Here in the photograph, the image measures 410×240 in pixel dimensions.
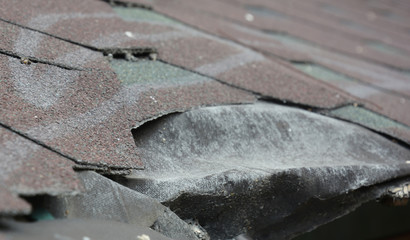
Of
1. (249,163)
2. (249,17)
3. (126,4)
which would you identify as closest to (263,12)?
(249,17)

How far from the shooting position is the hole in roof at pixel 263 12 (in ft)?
11.3

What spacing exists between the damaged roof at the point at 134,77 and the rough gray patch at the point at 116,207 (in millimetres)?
42

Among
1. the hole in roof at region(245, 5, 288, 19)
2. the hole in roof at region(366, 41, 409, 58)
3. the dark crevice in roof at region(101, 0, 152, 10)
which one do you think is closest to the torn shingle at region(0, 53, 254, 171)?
the dark crevice in roof at region(101, 0, 152, 10)

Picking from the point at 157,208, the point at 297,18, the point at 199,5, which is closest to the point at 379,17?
the point at 297,18

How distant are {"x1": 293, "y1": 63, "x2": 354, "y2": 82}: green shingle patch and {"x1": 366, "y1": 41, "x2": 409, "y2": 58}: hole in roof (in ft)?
3.87

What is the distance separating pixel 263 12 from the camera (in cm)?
354

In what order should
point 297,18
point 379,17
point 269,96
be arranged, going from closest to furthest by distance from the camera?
1. point 269,96
2. point 297,18
3. point 379,17

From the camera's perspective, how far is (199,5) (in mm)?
3109

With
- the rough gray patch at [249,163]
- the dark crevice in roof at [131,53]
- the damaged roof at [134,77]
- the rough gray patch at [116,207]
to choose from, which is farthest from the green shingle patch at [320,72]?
the rough gray patch at [116,207]

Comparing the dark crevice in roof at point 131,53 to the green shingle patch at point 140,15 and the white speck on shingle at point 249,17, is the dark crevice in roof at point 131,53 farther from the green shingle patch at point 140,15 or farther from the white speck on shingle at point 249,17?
the white speck on shingle at point 249,17

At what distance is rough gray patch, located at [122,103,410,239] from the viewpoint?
4.21 ft

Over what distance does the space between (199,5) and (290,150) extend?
171 centimetres

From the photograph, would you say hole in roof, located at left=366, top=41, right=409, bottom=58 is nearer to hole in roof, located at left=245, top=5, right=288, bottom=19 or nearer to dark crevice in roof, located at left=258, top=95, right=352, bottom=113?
hole in roof, located at left=245, top=5, right=288, bottom=19

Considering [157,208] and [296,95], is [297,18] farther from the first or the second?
[157,208]
